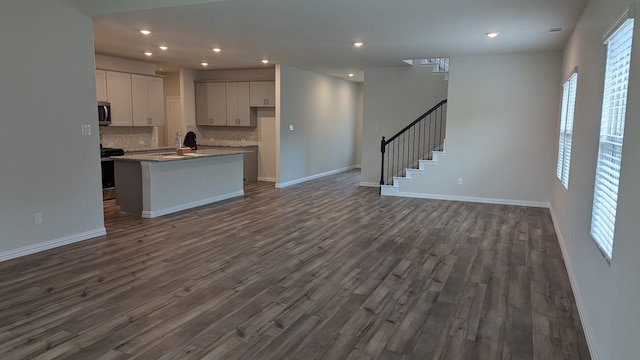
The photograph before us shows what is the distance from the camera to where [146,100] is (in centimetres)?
896

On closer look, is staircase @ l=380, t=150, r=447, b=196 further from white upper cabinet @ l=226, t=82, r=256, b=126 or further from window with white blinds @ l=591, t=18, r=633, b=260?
window with white blinds @ l=591, t=18, r=633, b=260

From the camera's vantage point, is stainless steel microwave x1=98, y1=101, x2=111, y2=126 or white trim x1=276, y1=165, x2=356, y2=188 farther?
white trim x1=276, y1=165, x2=356, y2=188

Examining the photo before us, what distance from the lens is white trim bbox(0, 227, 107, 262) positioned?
442 centimetres

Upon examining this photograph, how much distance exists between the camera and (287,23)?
528cm

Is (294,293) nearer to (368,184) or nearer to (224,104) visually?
(368,184)

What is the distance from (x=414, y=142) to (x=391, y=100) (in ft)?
3.45

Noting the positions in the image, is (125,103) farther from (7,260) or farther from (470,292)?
(470,292)

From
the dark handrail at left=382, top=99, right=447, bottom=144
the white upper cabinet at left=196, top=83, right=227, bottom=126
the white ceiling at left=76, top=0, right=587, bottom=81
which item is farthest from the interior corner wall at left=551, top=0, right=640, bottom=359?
the white upper cabinet at left=196, top=83, right=227, bottom=126

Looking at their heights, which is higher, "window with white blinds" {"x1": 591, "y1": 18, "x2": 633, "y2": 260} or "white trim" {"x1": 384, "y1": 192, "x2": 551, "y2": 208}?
"window with white blinds" {"x1": 591, "y1": 18, "x2": 633, "y2": 260}

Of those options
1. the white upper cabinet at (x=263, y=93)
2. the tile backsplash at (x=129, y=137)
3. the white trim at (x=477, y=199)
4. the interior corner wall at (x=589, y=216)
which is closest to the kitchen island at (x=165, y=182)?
the tile backsplash at (x=129, y=137)

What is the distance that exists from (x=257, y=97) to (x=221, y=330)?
7699 mm

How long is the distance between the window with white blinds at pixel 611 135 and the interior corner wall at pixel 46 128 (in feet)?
17.1

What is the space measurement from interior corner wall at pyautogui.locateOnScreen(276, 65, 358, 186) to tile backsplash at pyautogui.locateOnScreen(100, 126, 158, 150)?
9.59ft

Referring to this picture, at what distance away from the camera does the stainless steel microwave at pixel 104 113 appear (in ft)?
25.9
